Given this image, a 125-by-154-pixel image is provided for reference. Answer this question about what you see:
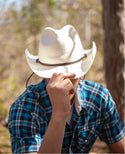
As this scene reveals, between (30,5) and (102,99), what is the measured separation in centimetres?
984

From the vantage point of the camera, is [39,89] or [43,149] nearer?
[43,149]

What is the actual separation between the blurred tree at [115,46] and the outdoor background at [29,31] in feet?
9.60

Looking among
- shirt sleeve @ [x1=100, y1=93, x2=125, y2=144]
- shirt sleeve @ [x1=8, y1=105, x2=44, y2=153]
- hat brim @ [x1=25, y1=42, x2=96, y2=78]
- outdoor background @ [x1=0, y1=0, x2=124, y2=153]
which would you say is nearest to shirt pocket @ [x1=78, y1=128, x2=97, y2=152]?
shirt sleeve @ [x1=100, y1=93, x2=125, y2=144]

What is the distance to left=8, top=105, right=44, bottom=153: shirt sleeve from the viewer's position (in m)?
1.50

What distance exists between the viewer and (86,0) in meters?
10.7

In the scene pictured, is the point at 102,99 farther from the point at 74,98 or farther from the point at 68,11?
the point at 68,11

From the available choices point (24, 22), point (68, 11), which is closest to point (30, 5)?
point (24, 22)

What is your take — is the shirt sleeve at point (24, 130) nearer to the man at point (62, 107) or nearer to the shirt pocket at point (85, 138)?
the man at point (62, 107)

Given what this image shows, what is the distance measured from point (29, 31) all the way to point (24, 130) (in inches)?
374

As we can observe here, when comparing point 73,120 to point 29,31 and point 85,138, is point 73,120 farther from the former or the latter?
point 29,31

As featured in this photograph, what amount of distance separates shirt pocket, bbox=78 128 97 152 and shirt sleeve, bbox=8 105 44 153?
0.34 m

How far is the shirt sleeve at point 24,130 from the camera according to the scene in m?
1.50

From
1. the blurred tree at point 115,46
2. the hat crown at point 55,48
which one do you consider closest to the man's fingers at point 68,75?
the hat crown at point 55,48

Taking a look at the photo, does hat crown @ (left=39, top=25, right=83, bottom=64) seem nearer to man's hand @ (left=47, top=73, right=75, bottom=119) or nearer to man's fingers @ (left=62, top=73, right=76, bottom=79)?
man's fingers @ (left=62, top=73, right=76, bottom=79)
